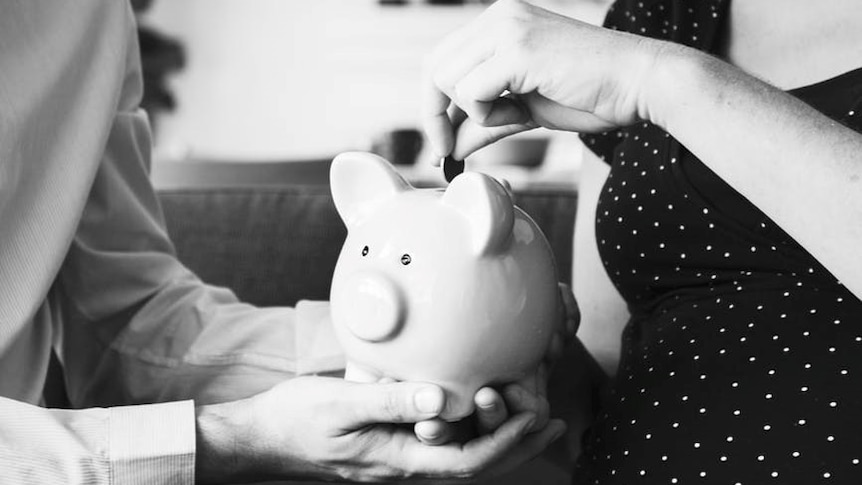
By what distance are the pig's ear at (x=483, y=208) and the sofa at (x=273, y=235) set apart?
0.67 metres

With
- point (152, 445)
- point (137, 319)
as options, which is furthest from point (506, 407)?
point (137, 319)

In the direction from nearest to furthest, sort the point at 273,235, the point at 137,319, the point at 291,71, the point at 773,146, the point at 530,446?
the point at 773,146, the point at 530,446, the point at 137,319, the point at 273,235, the point at 291,71

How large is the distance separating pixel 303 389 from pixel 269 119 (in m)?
3.60

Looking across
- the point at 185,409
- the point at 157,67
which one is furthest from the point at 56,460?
the point at 157,67

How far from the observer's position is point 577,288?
3.40ft

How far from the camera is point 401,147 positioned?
3201 mm

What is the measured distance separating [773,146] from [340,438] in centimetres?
32

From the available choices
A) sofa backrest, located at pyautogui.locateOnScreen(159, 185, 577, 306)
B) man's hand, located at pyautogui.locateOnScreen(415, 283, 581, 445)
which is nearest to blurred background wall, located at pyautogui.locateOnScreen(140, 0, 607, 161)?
sofa backrest, located at pyautogui.locateOnScreen(159, 185, 577, 306)

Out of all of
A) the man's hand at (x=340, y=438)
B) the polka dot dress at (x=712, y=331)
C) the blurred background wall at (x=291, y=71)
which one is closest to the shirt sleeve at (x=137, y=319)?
the man's hand at (x=340, y=438)

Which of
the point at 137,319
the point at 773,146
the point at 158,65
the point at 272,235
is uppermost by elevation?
the point at 773,146

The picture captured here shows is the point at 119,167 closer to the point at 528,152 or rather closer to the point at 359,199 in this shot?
the point at 359,199

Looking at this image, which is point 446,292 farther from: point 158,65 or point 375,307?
point 158,65

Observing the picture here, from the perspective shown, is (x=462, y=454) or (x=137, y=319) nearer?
(x=462, y=454)

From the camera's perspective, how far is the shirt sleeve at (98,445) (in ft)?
2.11
